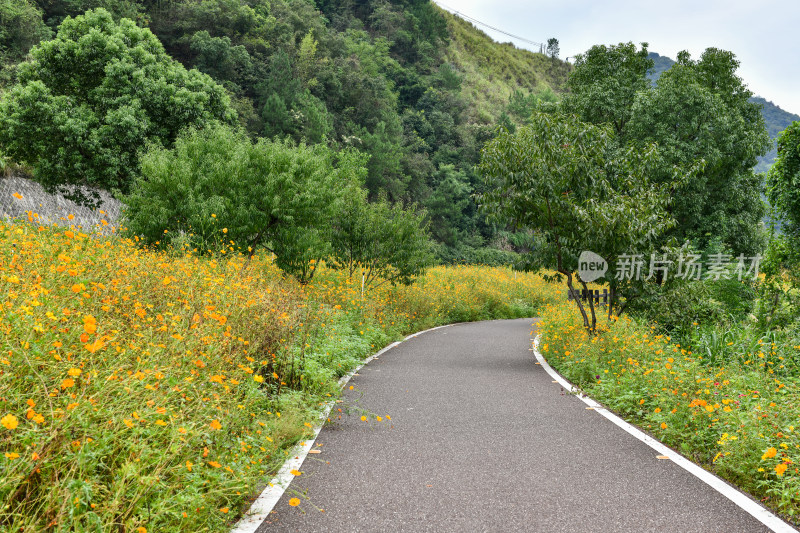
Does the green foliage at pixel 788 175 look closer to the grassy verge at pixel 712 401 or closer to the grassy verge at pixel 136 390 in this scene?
the grassy verge at pixel 712 401

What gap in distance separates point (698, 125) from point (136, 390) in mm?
21533

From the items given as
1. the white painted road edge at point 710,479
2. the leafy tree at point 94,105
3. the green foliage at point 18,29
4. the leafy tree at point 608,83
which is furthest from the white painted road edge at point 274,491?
the green foliage at point 18,29

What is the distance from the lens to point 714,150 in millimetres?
18578

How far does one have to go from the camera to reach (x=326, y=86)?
170 ft

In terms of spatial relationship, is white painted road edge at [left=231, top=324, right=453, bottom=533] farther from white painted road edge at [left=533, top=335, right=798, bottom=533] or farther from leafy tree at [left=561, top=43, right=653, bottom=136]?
leafy tree at [left=561, top=43, right=653, bottom=136]

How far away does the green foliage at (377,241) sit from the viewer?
641 inches

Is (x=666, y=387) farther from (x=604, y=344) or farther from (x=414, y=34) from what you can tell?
(x=414, y=34)

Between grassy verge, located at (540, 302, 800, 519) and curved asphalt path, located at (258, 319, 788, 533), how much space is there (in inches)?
15.1

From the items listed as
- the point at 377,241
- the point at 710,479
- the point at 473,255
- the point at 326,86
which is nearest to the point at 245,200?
the point at 377,241

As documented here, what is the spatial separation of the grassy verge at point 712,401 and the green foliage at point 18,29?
39.5 metres

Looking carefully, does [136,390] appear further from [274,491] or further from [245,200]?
[245,200]

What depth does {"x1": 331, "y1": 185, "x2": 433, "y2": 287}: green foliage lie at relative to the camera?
1628cm

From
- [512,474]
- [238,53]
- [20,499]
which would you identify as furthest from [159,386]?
[238,53]

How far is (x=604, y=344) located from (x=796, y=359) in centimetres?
335
